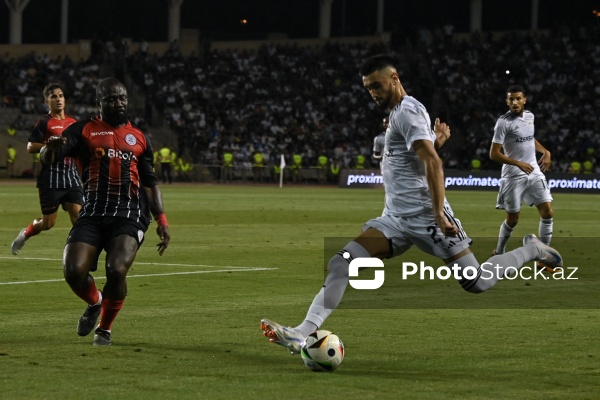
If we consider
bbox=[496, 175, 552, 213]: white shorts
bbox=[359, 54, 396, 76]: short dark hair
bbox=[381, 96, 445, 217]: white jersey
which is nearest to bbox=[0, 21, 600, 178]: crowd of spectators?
bbox=[496, 175, 552, 213]: white shorts

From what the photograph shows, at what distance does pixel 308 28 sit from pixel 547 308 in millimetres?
67883

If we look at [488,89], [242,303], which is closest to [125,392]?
[242,303]

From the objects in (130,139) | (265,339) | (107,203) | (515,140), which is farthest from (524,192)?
(107,203)

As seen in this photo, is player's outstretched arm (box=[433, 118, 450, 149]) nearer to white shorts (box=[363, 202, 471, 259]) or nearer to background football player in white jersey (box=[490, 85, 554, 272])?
white shorts (box=[363, 202, 471, 259])

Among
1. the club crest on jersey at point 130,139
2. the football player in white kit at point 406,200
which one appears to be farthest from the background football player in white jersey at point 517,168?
the club crest on jersey at point 130,139

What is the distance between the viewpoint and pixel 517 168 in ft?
56.3

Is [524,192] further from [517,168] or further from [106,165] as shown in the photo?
[106,165]

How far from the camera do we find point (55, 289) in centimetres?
1302

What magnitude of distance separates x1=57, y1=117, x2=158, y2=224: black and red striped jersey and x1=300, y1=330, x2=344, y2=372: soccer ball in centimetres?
222

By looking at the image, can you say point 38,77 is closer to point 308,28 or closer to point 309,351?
point 308,28

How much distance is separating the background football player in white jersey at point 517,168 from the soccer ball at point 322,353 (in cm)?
946

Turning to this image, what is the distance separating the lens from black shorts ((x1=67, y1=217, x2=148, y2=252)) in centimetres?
920

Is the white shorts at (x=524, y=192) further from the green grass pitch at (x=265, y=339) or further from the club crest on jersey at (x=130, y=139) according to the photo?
the club crest on jersey at (x=130, y=139)

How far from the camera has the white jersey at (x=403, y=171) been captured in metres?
8.56
